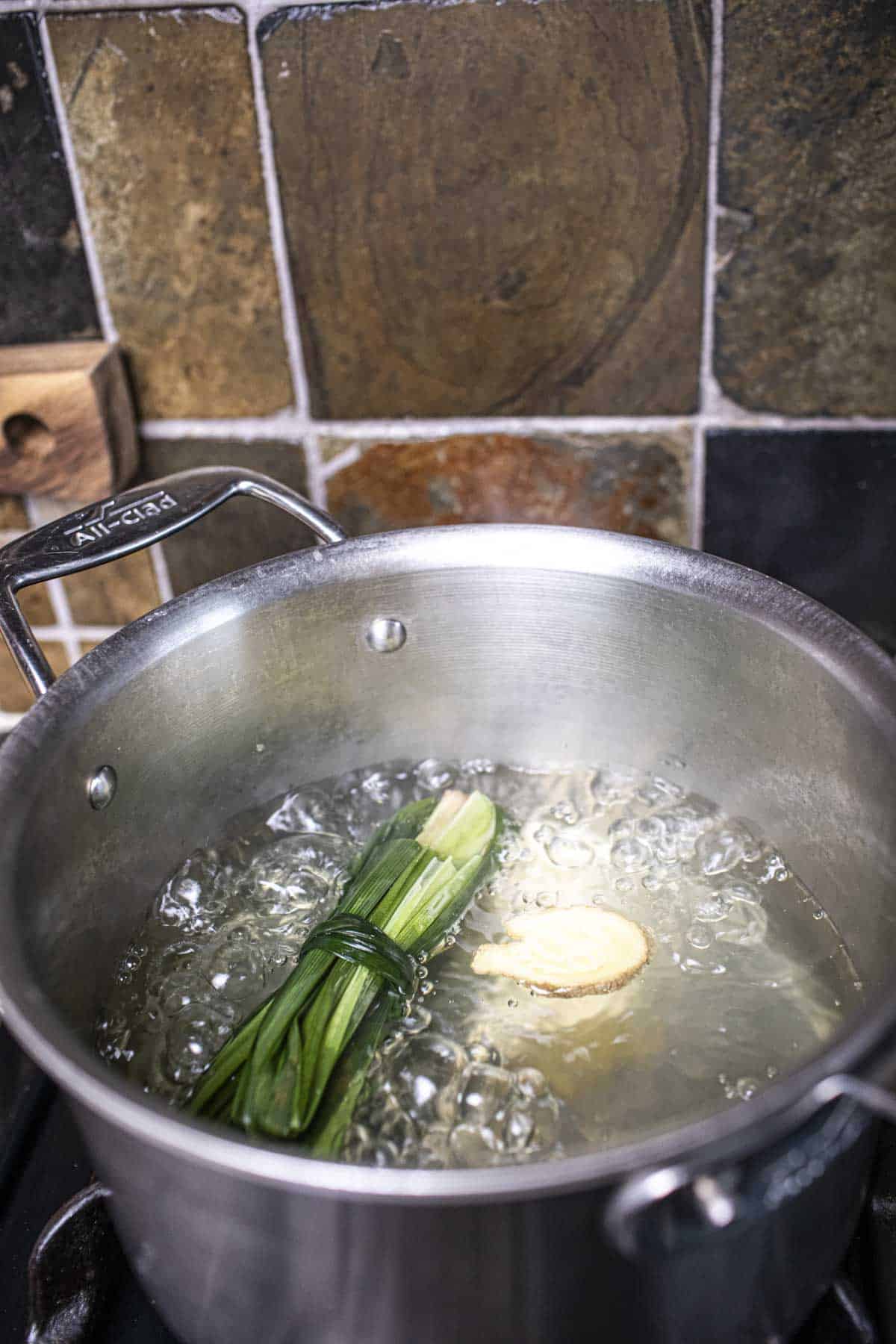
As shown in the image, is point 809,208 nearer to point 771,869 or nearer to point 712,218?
point 712,218

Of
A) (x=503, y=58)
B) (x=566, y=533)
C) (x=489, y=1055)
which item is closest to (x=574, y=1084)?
(x=489, y=1055)

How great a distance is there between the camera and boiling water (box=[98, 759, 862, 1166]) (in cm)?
62

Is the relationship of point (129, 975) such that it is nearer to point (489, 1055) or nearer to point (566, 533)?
point (489, 1055)

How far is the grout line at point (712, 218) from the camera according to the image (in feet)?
2.73

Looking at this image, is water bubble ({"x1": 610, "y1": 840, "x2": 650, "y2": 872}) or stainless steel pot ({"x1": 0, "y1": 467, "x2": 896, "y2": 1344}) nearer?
stainless steel pot ({"x1": 0, "y1": 467, "x2": 896, "y2": 1344})

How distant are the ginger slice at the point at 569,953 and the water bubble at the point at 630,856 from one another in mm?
57

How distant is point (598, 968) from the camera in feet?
2.28

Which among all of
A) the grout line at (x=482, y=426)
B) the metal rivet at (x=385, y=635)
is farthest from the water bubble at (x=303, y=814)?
the grout line at (x=482, y=426)

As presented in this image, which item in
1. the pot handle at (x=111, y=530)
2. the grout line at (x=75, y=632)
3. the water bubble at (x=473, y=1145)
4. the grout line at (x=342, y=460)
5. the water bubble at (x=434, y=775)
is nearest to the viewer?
the water bubble at (x=473, y=1145)

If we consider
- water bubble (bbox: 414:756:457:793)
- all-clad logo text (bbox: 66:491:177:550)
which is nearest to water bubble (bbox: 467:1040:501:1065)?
water bubble (bbox: 414:756:457:793)

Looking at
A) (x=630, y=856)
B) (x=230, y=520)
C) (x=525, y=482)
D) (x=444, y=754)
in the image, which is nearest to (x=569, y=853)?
(x=630, y=856)

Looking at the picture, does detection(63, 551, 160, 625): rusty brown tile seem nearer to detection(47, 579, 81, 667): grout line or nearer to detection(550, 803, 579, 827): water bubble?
detection(47, 579, 81, 667): grout line

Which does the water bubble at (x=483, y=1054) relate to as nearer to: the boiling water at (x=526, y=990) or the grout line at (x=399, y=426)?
the boiling water at (x=526, y=990)

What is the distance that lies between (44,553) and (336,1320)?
18.3 inches
